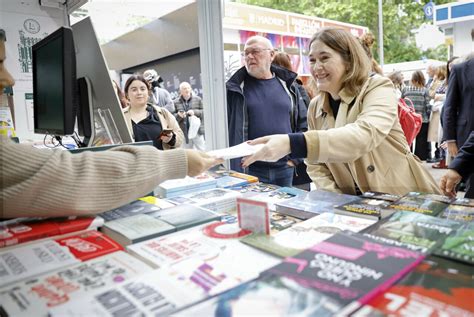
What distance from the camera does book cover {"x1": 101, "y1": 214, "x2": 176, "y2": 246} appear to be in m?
0.81

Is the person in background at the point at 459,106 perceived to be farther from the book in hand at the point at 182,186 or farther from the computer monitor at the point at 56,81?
the computer monitor at the point at 56,81

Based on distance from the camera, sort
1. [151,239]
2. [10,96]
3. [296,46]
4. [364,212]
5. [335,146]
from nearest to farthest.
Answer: [151,239] → [364,212] → [335,146] → [10,96] → [296,46]

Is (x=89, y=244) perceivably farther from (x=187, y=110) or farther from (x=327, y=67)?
(x=187, y=110)

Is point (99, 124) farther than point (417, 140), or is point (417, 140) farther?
point (417, 140)

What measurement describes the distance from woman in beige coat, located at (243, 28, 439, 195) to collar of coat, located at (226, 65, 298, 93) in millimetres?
881

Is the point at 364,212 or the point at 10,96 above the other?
the point at 10,96

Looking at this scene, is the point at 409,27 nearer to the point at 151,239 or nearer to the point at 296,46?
the point at 296,46

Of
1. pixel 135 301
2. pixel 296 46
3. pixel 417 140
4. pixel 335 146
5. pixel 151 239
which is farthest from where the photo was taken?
pixel 296 46

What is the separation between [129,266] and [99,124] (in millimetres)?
996

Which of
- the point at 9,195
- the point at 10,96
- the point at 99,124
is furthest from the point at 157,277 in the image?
the point at 10,96

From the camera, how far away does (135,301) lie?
55 cm

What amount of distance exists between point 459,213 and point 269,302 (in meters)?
0.65

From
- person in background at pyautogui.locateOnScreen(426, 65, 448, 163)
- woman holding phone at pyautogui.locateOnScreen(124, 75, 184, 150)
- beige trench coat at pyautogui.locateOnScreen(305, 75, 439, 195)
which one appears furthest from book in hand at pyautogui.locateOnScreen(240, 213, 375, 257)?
person in background at pyautogui.locateOnScreen(426, 65, 448, 163)

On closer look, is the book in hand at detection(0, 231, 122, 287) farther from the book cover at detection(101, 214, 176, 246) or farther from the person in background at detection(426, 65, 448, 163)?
the person in background at detection(426, 65, 448, 163)
